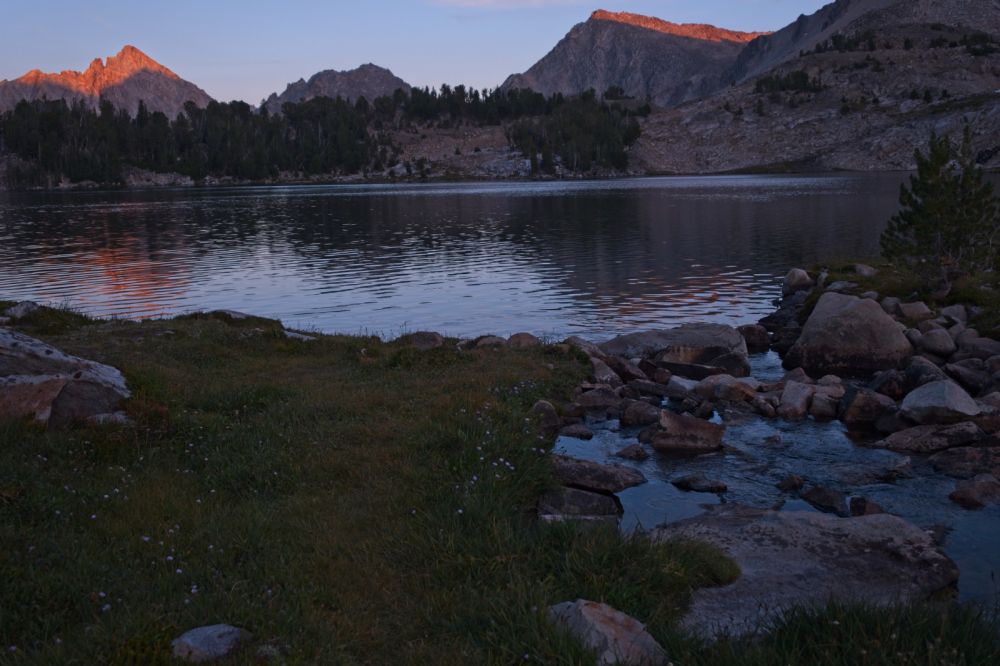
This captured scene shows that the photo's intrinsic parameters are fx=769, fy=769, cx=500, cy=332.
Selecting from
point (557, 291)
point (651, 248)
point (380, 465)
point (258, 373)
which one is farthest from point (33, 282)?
point (380, 465)

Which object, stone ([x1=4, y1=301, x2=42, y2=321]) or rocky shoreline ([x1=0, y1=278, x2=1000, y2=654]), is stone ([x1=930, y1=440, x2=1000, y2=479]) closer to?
rocky shoreline ([x1=0, y1=278, x2=1000, y2=654])

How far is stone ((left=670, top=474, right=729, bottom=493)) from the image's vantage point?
14.4m

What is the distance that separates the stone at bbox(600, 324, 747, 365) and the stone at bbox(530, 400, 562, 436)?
8003 millimetres

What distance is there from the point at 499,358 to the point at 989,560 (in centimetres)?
1293

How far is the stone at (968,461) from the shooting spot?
A: 48.5 ft

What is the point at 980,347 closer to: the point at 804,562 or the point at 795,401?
the point at 795,401

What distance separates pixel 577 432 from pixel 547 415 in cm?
79

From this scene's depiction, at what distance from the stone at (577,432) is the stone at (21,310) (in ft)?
60.7

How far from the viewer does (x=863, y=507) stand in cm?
1325

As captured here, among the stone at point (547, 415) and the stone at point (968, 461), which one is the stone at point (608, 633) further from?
the stone at point (968, 461)

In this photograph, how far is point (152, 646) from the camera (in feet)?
22.6

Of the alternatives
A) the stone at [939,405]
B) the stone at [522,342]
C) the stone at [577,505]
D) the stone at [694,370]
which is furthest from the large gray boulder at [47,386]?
the stone at [939,405]

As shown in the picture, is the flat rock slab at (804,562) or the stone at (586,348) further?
the stone at (586,348)

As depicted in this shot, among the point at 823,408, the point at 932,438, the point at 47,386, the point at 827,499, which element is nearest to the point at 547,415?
the point at 827,499
